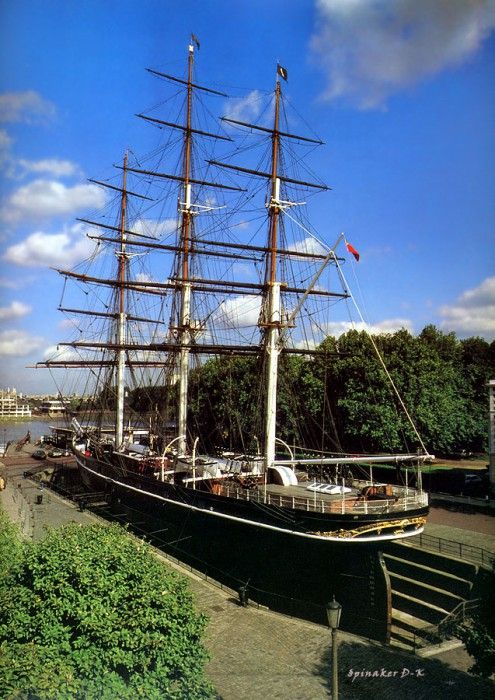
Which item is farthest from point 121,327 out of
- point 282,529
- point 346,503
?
point 346,503

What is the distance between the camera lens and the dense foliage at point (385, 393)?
119ft

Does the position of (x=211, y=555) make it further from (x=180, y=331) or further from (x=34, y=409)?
(x=34, y=409)

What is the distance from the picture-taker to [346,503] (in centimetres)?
1891

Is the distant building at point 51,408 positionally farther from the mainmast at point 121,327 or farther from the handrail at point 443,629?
the handrail at point 443,629

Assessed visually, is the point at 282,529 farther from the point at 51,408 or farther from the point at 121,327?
the point at 51,408

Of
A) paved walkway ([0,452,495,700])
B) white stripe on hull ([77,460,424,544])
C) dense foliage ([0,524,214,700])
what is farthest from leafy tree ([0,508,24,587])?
white stripe on hull ([77,460,424,544])

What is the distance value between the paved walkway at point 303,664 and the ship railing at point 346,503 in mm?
4043

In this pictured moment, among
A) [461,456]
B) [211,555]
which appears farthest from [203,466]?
[461,456]

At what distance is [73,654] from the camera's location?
862 centimetres

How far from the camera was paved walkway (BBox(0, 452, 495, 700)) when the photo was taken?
12328 millimetres

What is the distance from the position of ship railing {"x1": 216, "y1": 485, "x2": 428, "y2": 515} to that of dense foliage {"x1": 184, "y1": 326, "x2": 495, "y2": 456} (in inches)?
373

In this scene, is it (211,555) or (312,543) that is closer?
(312,543)

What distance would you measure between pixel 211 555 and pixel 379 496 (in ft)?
26.2

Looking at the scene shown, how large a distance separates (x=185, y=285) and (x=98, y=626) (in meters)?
29.5
